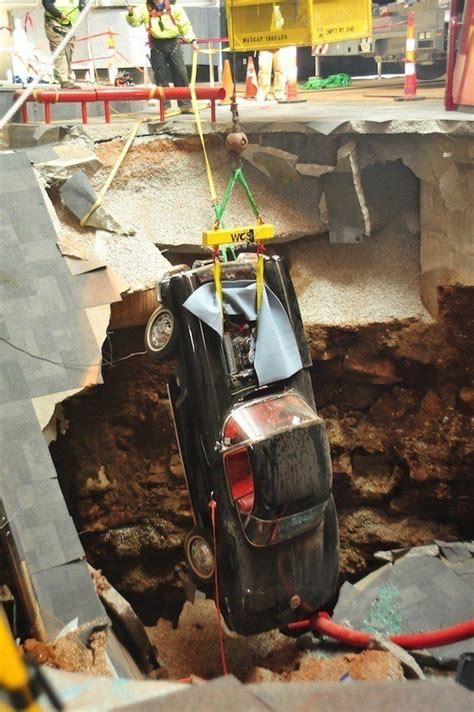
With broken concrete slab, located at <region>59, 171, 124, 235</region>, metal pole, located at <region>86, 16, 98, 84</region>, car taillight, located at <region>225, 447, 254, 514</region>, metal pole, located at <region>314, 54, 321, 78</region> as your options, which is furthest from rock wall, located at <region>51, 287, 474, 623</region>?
metal pole, located at <region>314, 54, 321, 78</region>

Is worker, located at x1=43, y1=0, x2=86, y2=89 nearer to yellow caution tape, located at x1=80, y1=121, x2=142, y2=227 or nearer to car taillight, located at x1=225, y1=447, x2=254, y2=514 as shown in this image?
yellow caution tape, located at x1=80, y1=121, x2=142, y2=227

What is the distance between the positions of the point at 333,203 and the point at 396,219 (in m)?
0.55

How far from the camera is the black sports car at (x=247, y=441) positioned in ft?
15.2

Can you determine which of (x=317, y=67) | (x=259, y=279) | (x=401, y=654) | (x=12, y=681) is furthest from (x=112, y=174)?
(x=317, y=67)

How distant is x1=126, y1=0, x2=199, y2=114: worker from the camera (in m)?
7.68

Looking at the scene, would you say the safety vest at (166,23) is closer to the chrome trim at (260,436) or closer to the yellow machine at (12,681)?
the chrome trim at (260,436)

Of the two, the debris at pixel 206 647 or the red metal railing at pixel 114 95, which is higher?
the red metal railing at pixel 114 95

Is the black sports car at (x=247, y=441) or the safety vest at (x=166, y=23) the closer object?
the black sports car at (x=247, y=441)

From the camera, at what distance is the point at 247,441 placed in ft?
15.0

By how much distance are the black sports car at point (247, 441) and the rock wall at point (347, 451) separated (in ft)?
5.60

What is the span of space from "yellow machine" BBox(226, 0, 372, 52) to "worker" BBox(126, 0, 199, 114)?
571mm

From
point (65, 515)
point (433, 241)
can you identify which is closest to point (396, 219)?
point (433, 241)

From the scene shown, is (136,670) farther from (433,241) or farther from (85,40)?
(85,40)

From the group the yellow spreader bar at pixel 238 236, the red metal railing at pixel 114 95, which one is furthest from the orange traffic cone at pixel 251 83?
the yellow spreader bar at pixel 238 236
